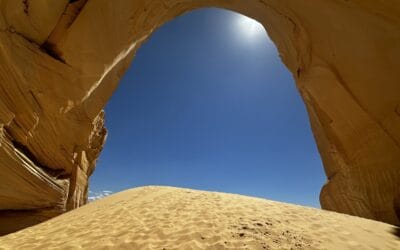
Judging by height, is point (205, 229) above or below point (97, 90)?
below

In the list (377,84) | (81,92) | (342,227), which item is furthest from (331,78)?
(81,92)

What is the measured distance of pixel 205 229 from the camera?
17.5 ft

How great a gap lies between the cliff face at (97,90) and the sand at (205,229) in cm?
256

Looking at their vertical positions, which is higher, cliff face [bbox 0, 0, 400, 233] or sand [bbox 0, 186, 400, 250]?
cliff face [bbox 0, 0, 400, 233]

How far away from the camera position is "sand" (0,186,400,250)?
4.83 meters

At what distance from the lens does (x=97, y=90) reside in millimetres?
12430

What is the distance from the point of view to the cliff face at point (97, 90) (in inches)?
329

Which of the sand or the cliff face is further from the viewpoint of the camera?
the cliff face

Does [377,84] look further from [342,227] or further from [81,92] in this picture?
[81,92]

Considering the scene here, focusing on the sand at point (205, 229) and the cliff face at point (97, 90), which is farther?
the cliff face at point (97, 90)

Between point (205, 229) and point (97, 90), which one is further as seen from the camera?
point (97, 90)

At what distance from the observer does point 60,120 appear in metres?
10.3

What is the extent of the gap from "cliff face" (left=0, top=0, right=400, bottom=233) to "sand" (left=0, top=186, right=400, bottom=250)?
2.56m

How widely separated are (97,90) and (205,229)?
9.40 meters
